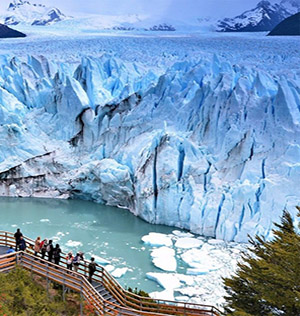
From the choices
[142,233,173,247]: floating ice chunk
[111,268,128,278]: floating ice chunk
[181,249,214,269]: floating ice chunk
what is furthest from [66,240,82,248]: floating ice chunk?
Result: [181,249,214,269]: floating ice chunk

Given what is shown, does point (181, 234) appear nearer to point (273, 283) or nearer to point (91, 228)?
point (91, 228)

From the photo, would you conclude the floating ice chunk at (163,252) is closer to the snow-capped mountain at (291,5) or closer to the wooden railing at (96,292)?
the wooden railing at (96,292)

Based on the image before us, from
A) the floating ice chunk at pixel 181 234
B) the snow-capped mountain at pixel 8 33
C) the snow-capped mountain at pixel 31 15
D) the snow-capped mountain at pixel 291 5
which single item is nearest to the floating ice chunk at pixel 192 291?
the floating ice chunk at pixel 181 234

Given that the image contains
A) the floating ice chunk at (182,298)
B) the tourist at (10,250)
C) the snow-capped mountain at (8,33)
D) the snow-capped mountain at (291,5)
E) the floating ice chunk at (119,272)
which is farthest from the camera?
the snow-capped mountain at (291,5)

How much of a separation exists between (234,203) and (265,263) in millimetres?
6111

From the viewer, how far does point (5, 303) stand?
574cm

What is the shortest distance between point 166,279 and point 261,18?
18958mm

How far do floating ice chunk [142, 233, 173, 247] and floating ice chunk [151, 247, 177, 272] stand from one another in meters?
0.27

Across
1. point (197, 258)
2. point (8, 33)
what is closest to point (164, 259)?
point (197, 258)

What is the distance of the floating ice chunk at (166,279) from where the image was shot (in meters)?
8.69

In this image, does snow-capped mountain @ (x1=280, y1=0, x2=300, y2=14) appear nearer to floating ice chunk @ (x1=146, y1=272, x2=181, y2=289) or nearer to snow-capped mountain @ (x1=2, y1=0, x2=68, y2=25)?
snow-capped mountain @ (x1=2, y1=0, x2=68, y2=25)

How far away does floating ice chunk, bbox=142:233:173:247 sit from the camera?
10.6 meters

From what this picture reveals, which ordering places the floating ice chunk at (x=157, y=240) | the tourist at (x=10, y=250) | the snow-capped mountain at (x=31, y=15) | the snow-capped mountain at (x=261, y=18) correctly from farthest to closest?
1. the snow-capped mountain at (x=31, y=15)
2. the snow-capped mountain at (x=261, y=18)
3. the floating ice chunk at (x=157, y=240)
4. the tourist at (x=10, y=250)

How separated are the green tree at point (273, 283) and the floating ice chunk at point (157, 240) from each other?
5204mm
